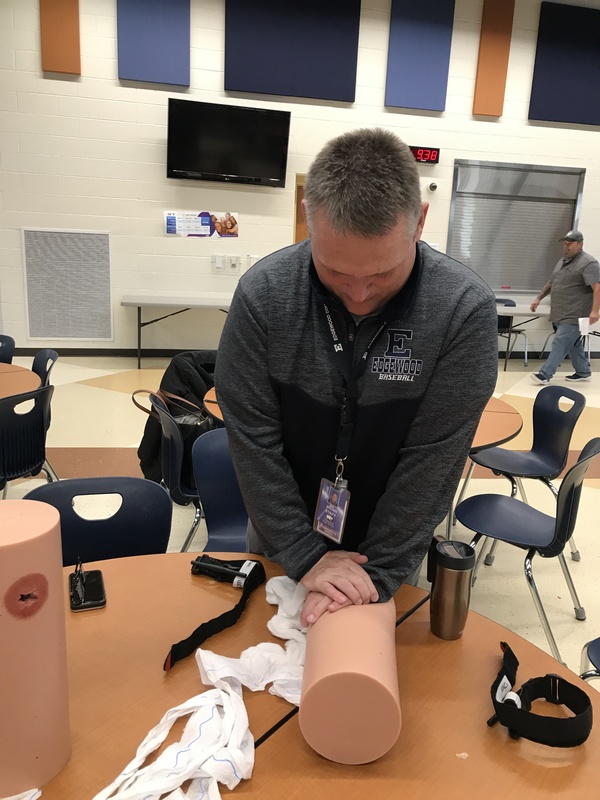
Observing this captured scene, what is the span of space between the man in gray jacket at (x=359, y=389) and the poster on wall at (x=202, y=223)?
571cm

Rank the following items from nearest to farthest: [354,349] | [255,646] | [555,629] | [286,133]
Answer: [255,646]
[354,349]
[555,629]
[286,133]

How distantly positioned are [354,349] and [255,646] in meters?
0.58

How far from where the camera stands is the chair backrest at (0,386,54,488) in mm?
2588

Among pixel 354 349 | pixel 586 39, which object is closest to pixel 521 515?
pixel 354 349

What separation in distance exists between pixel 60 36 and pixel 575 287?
5.99 metres

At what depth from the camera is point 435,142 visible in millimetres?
6914

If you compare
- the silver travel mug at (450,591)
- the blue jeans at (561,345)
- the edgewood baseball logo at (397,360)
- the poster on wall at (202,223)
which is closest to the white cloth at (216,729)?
the silver travel mug at (450,591)

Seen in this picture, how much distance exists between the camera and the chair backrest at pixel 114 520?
162 centimetres

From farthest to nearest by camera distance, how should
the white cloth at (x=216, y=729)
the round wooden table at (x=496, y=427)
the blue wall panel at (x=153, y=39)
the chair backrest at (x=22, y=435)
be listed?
the blue wall panel at (x=153, y=39) → the chair backrest at (x=22, y=435) → the round wooden table at (x=496, y=427) → the white cloth at (x=216, y=729)

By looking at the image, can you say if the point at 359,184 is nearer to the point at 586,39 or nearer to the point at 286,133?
the point at 286,133

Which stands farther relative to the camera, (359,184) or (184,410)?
(184,410)

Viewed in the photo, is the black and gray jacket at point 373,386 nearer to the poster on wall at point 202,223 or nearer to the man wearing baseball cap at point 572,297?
the poster on wall at point 202,223

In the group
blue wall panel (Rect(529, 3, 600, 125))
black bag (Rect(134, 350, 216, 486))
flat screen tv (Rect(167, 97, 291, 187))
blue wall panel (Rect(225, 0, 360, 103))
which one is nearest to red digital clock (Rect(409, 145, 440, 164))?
blue wall panel (Rect(225, 0, 360, 103))

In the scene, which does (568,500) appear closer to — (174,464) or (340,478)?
(340,478)
